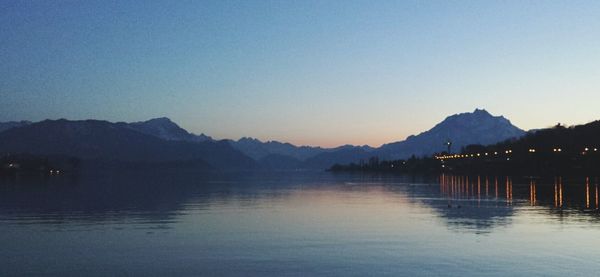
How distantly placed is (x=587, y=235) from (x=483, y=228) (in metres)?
9.22

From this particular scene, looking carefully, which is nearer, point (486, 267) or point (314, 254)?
point (486, 267)

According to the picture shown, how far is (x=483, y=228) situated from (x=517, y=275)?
23270 millimetres

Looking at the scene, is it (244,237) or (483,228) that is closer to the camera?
(244,237)

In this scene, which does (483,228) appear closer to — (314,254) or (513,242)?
(513,242)

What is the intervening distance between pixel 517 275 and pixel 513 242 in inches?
534

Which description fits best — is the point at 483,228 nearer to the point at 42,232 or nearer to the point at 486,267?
the point at 486,267

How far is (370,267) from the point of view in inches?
1427

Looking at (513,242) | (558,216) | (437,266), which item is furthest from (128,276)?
(558,216)

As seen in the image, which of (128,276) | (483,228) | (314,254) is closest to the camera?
(128,276)

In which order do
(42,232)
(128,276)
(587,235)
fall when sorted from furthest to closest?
(42,232) < (587,235) < (128,276)

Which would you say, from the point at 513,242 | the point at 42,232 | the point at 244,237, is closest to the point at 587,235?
the point at 513,242

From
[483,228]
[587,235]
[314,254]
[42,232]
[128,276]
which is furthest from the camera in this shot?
[483,228]

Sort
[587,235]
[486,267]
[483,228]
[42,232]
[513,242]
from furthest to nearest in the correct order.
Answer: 1. [483,228]
2. [42,232]
3. [587,235]
4. [513,242]
5. [486,267]

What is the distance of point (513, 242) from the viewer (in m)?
46.6
